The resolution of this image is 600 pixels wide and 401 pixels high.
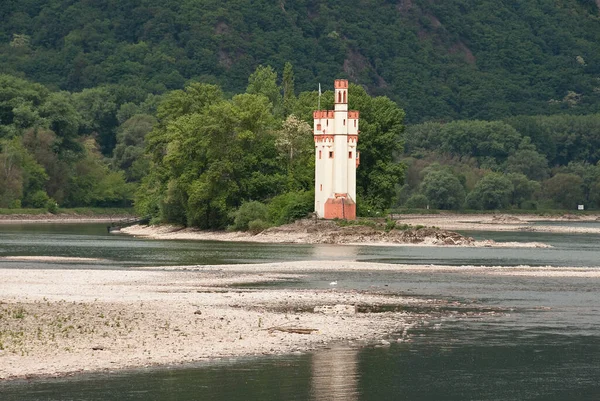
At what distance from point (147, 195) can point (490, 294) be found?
89.1 metres

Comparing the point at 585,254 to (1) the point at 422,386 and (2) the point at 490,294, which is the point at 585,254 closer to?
(2) the point at 490,294

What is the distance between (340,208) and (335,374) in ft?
251

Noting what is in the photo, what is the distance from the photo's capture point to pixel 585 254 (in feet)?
310

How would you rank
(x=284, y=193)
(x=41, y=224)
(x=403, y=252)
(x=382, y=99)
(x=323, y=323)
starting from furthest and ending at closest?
(x=41, y=224)
(x=382, y=99)
(x=284, y=193)
(x=403, y=252)
(x=323, y=323)

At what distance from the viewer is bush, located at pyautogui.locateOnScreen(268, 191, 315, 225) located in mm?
113438

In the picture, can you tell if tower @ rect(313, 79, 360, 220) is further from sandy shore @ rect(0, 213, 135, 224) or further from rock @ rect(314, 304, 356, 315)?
rock @ rect(314, 304, 356, 315)

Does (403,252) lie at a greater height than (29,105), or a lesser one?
lesser

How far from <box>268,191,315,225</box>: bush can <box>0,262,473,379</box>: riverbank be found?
5361cm

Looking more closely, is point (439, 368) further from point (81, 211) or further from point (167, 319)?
point (81, 211)

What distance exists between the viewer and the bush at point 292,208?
4466 inches

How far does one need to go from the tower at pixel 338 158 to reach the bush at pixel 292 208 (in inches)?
103

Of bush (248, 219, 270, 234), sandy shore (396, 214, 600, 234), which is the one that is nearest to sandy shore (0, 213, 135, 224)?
sandy shore (396, 214, 600, 234)

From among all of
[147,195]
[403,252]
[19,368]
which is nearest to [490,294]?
[19,368]

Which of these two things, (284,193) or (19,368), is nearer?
(19,368)
